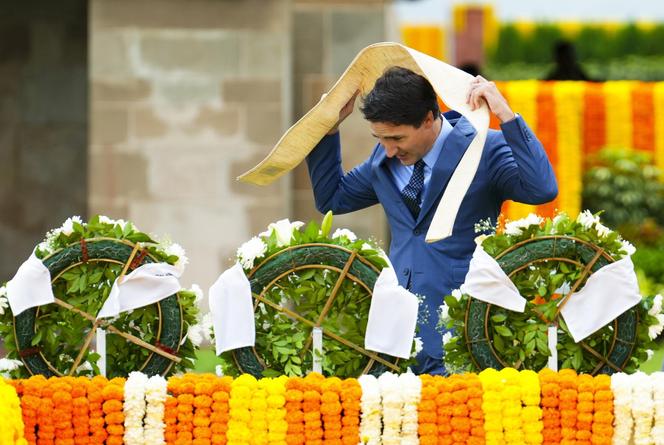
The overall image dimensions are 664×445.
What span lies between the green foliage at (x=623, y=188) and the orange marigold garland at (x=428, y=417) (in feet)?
24.0

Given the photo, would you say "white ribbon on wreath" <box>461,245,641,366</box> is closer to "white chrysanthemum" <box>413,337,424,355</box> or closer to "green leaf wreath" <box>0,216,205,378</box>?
"white chrysanthemum" <box>413,337,424,355</box>

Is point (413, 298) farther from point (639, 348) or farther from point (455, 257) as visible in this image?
point (639, 348)

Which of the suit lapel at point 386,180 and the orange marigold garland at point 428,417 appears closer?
the orange marigold garland at point 428,417

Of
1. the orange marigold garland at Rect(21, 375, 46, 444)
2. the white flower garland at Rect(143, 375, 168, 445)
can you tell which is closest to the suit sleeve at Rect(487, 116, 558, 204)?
the white flower garland at Rect(143, 375, 168, 445)

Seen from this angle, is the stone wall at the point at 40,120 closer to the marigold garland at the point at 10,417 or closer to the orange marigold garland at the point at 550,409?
the marigold garland at the point at 10,417

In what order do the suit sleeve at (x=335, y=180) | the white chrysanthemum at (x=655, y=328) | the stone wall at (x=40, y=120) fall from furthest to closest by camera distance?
1. the stone wall at (x=40, y=120)
2. the suit sleeve at (x=335, y=180)
3. the white chrysanthemum at (x=655, y=328)

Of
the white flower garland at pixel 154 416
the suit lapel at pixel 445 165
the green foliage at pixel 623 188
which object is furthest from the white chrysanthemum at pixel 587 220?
the green foliage at pixel 623 188

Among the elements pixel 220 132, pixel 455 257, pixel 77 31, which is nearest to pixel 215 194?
pixel 220 132

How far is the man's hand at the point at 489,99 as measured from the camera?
3.88 metres

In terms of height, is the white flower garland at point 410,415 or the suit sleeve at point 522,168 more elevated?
the suit sleeve at point 522,168

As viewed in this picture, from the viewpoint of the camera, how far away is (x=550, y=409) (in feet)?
11.9

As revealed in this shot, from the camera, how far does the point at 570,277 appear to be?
380cm

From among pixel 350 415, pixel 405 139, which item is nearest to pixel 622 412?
pixel 350 415

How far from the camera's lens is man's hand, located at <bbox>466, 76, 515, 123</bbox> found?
12.7 feet
